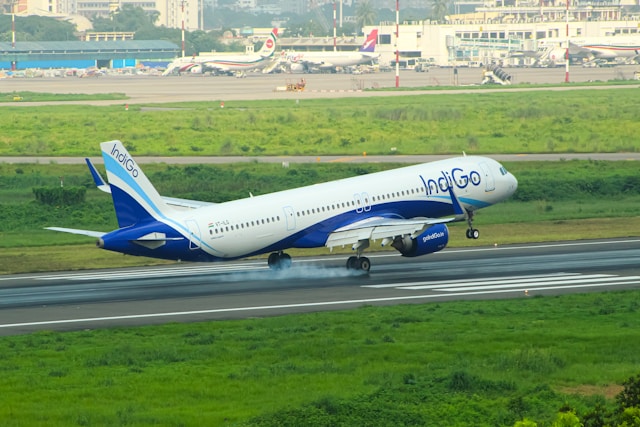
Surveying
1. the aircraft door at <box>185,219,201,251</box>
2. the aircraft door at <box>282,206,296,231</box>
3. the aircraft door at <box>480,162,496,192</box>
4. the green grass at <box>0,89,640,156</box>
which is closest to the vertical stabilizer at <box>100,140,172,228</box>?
the aircraft door at <box>185,219,201,251</box>

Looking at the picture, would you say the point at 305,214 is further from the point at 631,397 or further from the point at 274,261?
the point at 631,397

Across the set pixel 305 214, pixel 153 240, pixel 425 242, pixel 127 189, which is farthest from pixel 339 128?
pixel 127 189

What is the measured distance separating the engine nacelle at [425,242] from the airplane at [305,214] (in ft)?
0.15

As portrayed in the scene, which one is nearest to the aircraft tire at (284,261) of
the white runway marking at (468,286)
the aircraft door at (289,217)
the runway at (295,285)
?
the runway at (295,285)

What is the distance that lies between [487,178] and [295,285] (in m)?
14.7

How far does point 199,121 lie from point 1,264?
72.8m

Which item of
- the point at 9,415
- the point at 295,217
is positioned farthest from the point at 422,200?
the point at 9,415

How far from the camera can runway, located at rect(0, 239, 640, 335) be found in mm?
46219

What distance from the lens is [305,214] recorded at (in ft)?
181

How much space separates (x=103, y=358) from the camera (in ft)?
119

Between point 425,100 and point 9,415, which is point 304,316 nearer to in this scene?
point 9,415

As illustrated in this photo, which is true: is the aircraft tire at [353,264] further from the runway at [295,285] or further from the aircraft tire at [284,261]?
the aircraft tire at [284,261]

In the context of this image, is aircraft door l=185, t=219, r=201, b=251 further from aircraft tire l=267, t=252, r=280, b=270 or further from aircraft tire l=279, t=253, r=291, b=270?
aircraft tire l=279, t=253, r=291, b=270

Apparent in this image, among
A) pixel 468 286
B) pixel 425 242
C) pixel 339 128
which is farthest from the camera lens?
pixel 339 128
